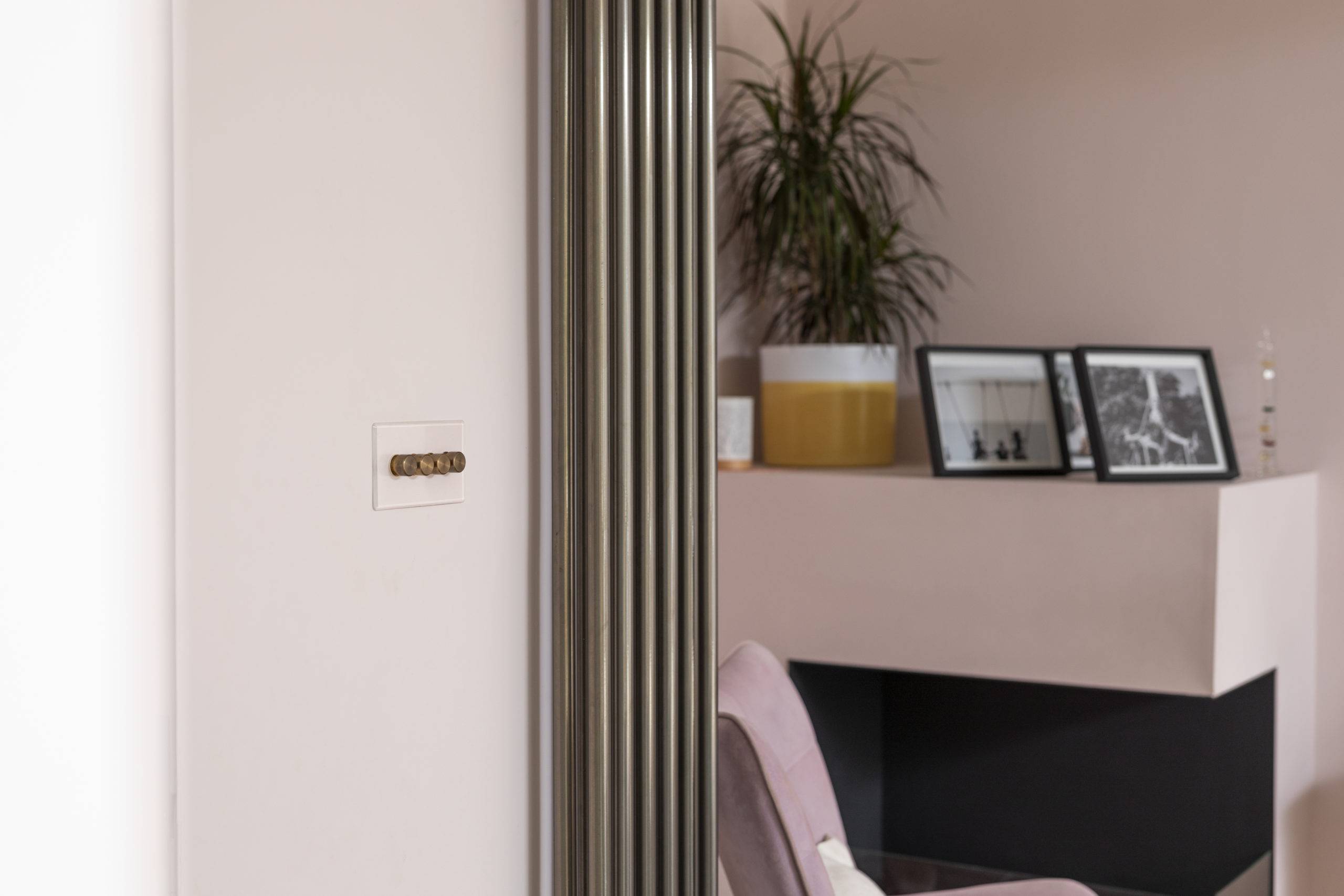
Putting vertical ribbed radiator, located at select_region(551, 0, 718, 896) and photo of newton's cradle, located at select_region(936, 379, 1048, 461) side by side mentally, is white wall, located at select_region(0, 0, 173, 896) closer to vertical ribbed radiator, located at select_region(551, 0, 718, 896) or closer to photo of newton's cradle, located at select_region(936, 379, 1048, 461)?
vertical ribbed radiator, located at select_region(551, 0, 718, 896)

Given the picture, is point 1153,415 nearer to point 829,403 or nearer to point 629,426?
point 829,403

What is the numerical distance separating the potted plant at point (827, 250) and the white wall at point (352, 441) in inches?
67.5

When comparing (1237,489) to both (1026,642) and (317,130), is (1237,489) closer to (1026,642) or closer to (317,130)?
(1026,642)

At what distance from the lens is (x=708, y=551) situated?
134cm

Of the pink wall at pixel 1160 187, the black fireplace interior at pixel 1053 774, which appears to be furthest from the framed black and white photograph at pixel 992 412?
the black fireplace interior at pixel 1053 774

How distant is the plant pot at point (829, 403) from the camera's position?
293 centimetres

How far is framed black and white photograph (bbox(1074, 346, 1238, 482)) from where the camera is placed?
2.57 meters

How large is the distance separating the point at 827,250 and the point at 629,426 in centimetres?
176

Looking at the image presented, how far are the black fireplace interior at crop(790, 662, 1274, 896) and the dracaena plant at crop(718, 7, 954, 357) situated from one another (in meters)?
0.84

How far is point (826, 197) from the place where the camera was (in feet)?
9.68

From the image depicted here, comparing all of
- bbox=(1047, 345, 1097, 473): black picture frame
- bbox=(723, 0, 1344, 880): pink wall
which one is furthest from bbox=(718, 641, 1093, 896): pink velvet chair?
bbox=(723, 0, 1344, 880): pink wall

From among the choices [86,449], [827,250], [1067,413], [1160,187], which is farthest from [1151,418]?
[86,449]

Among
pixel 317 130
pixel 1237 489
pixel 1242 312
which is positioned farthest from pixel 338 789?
pixel 1242 312

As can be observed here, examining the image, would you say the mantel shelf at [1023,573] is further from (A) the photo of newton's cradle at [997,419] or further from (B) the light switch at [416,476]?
(B) the light switch at [416,476]
